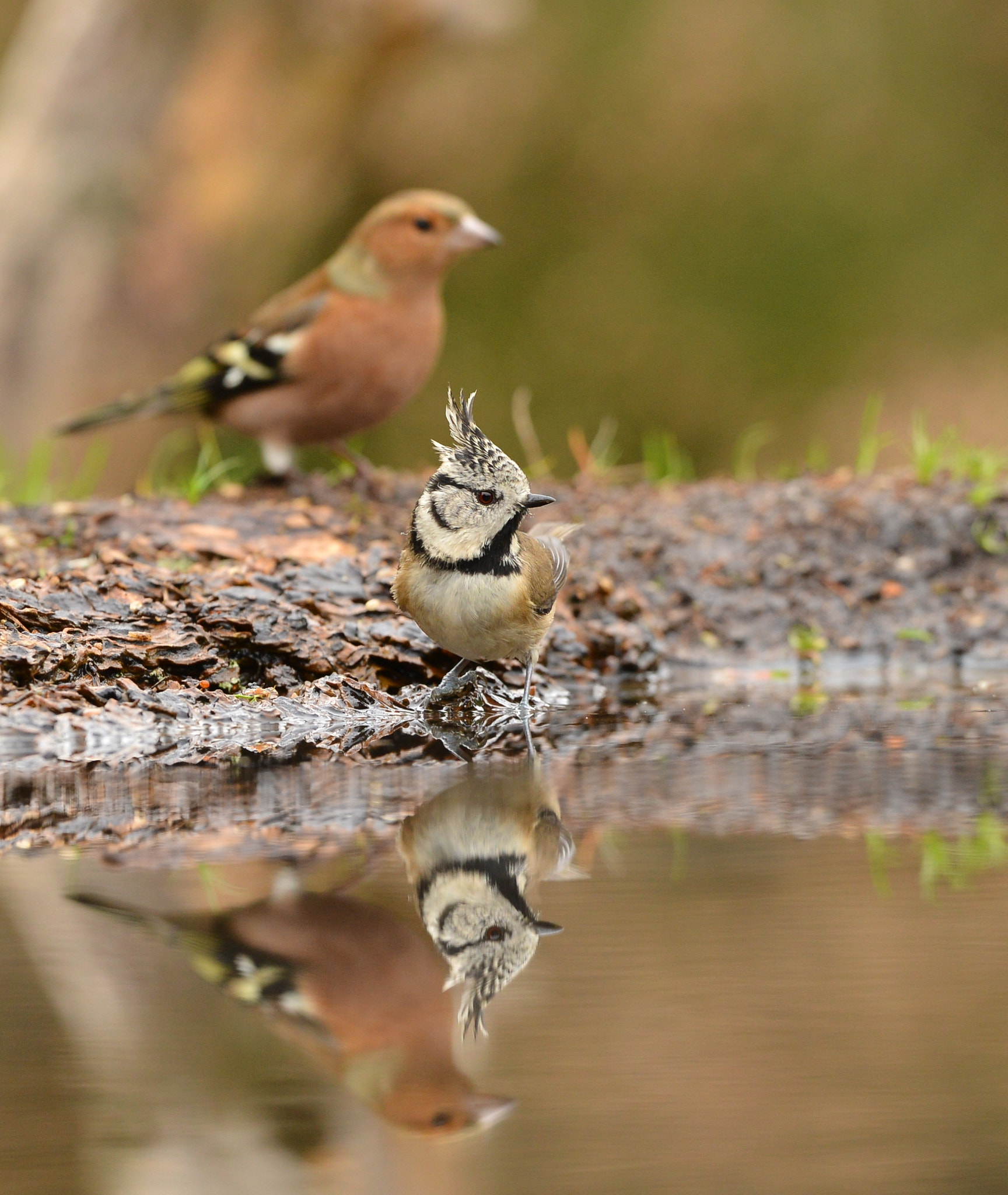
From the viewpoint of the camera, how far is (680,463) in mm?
7121

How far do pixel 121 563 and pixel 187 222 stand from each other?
611 centimetres

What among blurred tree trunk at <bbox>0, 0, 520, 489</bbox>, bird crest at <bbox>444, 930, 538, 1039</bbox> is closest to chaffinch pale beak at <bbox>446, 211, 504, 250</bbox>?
blurred tree trunk at <bbox>0, 0, 520, 489</bbox>

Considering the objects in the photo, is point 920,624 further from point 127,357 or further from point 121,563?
point 127,357

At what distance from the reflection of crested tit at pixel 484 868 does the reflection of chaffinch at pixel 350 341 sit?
310cm

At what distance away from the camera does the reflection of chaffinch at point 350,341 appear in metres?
6.09

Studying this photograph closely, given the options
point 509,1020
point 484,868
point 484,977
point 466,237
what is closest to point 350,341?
point 466,237

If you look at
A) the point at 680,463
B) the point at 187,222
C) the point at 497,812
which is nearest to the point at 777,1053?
the point at 497,812

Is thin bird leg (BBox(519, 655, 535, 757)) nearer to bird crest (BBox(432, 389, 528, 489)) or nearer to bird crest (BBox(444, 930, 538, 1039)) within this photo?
bird crest (BBox(432, 389, 528, 489))

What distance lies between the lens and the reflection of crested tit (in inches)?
80.4

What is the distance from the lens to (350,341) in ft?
19.9

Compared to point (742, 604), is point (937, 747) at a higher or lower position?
lower

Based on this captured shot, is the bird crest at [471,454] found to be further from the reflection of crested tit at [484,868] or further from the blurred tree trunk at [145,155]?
the blurred tree trunk at [145,155]

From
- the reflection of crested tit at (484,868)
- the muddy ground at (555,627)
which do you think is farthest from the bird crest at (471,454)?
the reflection of crested tit at (484,868)

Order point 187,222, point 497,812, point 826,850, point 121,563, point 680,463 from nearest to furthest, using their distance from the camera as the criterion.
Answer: point 826,850 < point 497,812 < point 121,563 < point 680,463 < point 187,222
